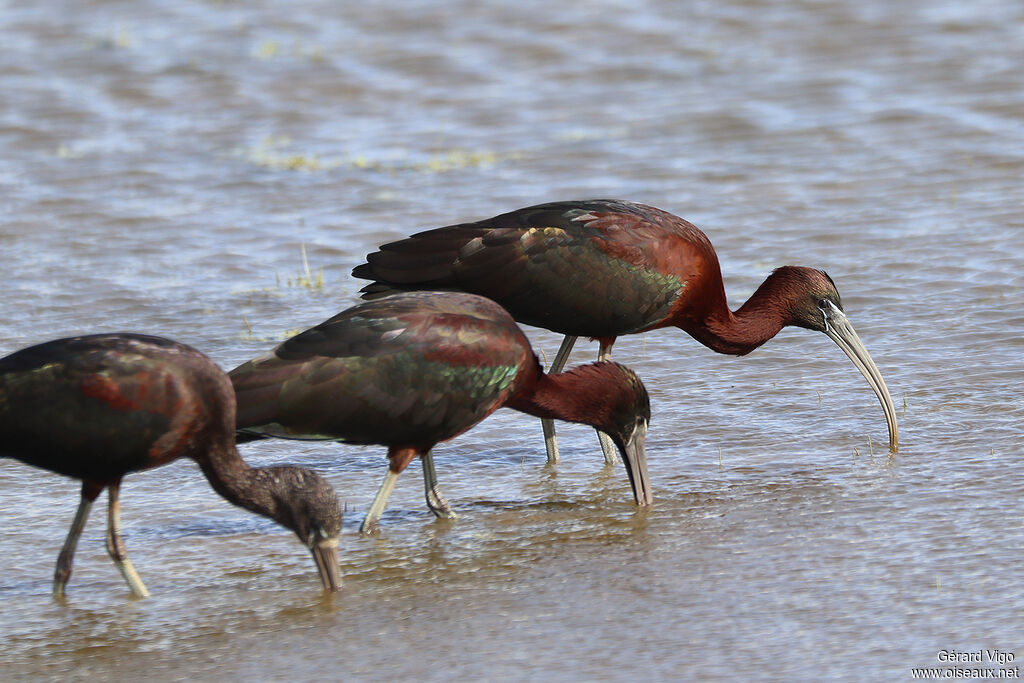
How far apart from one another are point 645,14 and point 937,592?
554 inches

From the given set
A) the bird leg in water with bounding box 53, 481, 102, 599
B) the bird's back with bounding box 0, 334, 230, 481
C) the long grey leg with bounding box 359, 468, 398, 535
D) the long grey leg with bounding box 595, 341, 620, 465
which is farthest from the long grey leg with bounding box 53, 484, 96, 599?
the long grey leg with bounding box 595, 341, 620, 465

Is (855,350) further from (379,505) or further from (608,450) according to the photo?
(379,505)

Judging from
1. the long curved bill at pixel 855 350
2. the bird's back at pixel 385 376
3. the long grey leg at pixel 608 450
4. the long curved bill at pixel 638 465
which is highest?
the bird's back at pixel 385 376

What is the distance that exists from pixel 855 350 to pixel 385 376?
2567mm

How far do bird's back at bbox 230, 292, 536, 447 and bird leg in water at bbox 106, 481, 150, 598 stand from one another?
56 cm

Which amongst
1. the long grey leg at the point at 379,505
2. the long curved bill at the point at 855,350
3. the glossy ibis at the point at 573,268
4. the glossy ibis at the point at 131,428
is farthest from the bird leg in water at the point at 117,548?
the long curved bill at the point at 855,350

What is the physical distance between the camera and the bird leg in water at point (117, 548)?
19.2ft

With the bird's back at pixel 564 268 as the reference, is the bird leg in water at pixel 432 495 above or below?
below

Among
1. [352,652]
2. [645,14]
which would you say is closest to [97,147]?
[645,14]

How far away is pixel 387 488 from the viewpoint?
6.51 m

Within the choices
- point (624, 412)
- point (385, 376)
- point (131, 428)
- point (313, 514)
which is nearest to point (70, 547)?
point (131, 428)

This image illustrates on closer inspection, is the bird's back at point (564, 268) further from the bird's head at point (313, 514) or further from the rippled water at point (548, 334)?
the bird's head at point (313, 514)

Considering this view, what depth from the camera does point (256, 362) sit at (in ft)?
20.8

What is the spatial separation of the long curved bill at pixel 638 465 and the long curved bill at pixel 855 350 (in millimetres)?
1352
